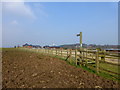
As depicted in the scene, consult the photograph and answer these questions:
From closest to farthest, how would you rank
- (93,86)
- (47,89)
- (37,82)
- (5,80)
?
(47,89), (93,86), (37,82), (5,80)

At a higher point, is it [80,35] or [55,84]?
[80,35]

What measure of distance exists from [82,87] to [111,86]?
3.72ft

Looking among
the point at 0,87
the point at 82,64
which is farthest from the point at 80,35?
the point at 0,87

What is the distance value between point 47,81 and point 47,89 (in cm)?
62

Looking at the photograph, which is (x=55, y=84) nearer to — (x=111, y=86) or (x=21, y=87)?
(x=21, y=87)

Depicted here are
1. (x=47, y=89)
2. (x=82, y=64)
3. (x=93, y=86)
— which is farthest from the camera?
(x=82, y=64)

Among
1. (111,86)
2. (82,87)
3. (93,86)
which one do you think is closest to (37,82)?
(82,87)

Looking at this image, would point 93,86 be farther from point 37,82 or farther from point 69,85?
point 37,82

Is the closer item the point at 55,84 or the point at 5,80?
the point at 55,84

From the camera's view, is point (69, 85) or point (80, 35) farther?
point (80, 35)

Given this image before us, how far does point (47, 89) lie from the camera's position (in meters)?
3.75

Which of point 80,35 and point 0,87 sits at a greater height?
point 80,35

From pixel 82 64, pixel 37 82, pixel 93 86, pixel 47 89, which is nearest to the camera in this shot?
pixel 47 89

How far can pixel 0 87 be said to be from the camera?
13.4 feet
